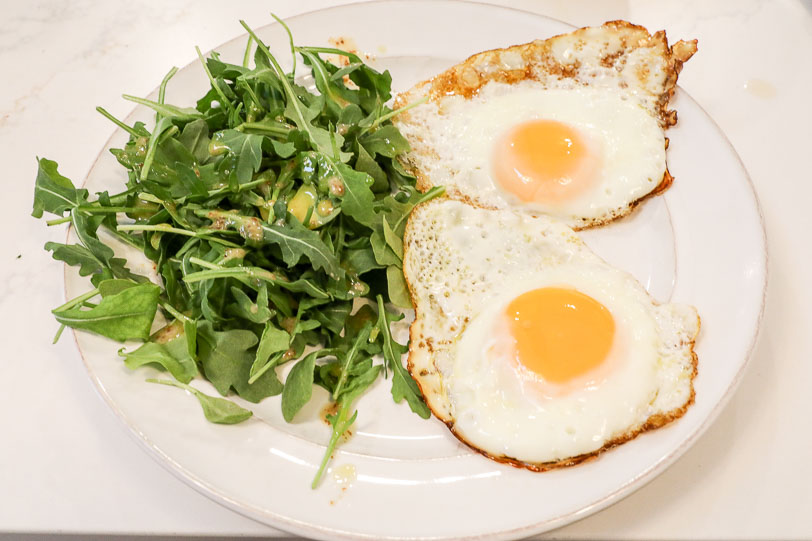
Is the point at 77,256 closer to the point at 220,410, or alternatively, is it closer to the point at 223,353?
the point at 223,353

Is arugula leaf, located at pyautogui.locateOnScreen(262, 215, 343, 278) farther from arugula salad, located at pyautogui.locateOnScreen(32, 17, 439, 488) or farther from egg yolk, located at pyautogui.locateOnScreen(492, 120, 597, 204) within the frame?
egg yolk, located at pyautogui.locateOnScreen(492, 120, 597, 204)

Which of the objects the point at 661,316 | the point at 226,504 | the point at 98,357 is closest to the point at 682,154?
the point at 661,316

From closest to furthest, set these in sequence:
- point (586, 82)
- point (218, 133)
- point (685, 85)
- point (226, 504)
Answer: point (226, 504) < point (218, 133) < point (586, 82) < point (685, 85)

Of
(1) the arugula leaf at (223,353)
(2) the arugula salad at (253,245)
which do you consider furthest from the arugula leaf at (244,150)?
(1) the arugula leaf at (223,353)

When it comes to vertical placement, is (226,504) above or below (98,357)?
below

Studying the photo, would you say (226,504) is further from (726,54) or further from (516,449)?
(726,54)

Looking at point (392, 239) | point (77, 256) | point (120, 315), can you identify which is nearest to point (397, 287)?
point (392, 239)

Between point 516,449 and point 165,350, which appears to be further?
point 165,350
